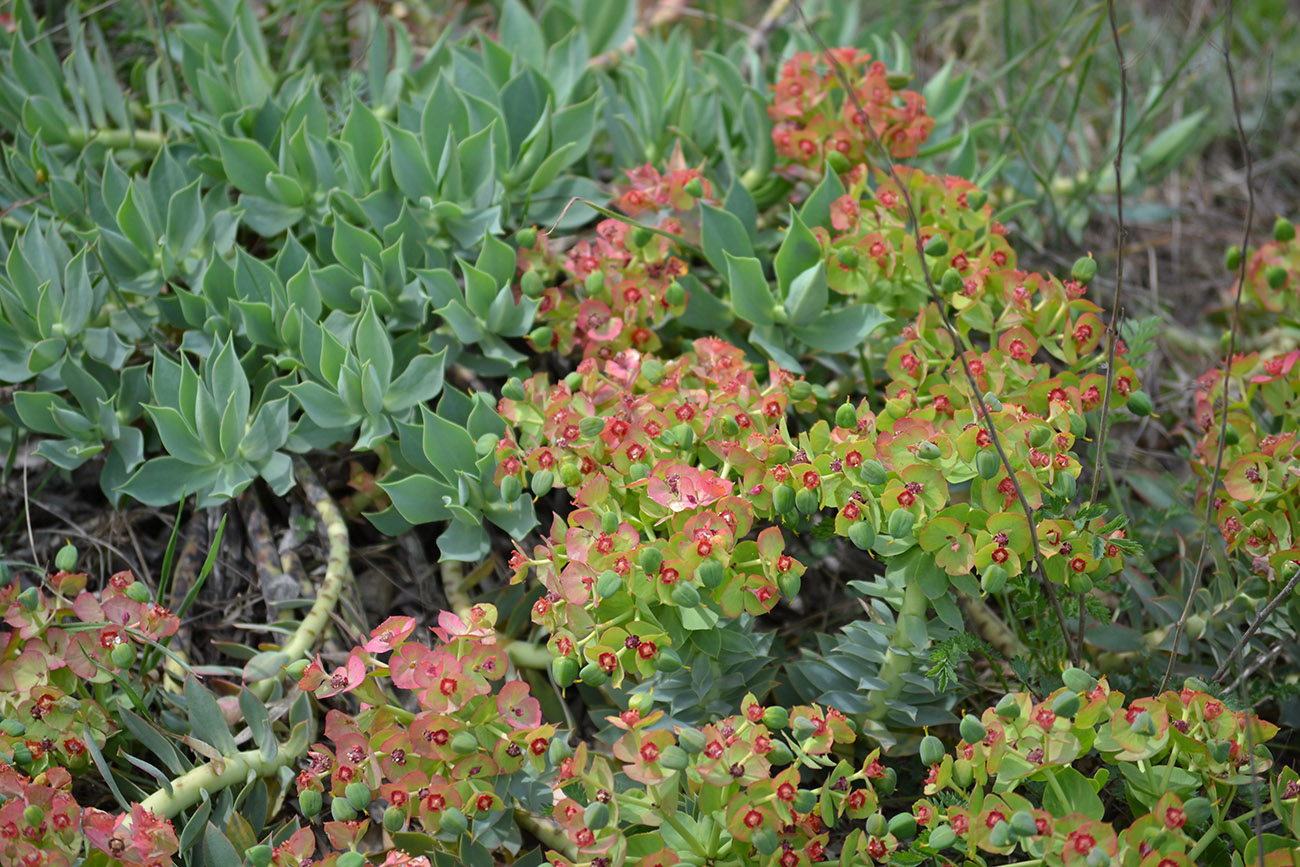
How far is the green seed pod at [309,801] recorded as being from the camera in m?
1.41

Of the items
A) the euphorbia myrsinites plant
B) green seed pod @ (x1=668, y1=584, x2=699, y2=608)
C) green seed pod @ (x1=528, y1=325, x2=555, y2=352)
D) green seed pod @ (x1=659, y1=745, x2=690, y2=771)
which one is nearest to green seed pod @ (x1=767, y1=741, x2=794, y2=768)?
the euphorbia myrsinites plant

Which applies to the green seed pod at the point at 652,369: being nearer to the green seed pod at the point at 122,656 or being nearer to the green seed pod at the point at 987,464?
the green seed pod at the point at 987,464

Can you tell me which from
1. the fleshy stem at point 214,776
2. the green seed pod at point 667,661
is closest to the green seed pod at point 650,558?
the green seed pod at point 667,661

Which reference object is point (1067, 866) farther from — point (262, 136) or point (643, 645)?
point (262, 136)

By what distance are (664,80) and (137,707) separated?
164 cm

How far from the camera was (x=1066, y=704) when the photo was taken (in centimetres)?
129

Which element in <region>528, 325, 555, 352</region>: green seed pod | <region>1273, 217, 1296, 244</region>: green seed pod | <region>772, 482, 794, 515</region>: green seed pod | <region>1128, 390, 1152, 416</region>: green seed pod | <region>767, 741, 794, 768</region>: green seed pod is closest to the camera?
<region>767, 741, 794, 768</region>: green seed pod

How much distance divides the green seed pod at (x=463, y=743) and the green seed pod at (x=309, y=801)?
8.7 inches

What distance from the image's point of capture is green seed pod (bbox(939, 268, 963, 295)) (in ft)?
5.69

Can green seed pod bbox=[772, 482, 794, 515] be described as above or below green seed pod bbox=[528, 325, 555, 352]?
below

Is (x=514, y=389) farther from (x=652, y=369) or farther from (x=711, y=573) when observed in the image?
(x=711, y=573)

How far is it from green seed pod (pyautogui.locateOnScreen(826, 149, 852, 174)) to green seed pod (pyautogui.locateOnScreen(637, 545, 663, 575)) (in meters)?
1.03

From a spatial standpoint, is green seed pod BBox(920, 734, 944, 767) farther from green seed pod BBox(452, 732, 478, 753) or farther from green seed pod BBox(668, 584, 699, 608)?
green seed pod BBox(452, 732, 478, 753)

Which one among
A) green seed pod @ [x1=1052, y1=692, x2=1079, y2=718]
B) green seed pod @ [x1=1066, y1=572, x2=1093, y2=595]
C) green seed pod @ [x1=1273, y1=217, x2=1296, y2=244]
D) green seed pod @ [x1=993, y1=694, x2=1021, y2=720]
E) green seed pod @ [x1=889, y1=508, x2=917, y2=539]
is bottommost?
green seed pod @ [x1=993, y1=694, x2=1021, y2=720]
